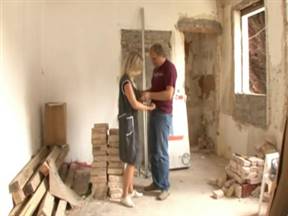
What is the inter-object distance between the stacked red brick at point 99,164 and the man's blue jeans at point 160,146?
20.6 inches

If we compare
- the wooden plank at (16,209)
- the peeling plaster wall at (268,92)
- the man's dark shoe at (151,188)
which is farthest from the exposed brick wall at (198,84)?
the wooden plank at (16,209)

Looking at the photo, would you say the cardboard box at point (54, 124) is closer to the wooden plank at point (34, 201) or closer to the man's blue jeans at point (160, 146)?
the wooden plank at point (34, 201)

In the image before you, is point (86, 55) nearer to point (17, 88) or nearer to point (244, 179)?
point (17, 88)

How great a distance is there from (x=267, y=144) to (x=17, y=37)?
9.47 ft

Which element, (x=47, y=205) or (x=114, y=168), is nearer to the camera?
(x=47, y=205)

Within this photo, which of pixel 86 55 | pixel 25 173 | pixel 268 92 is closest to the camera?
pixel 25 173

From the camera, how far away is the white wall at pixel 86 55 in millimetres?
4395

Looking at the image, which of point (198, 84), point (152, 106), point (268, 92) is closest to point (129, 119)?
point (152, 106)

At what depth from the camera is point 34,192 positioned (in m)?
2.77

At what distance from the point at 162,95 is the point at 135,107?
357 mm

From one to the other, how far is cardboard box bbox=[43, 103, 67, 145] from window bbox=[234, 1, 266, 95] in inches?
97.3

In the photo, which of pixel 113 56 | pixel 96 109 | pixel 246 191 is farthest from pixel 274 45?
pixel 96 109

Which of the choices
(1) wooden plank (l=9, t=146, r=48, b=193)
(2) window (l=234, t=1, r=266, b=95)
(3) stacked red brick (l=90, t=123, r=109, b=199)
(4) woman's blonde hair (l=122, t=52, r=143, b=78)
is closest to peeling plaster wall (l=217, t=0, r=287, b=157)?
(2) window (l=234, t=1, r=266, b=95)

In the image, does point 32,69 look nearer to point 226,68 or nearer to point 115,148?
point 115,148
